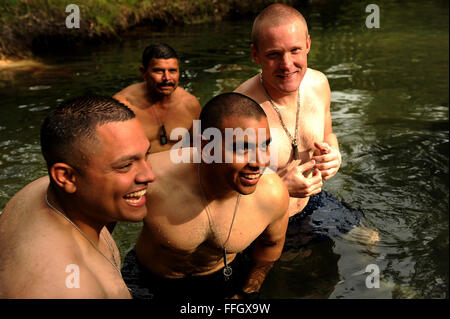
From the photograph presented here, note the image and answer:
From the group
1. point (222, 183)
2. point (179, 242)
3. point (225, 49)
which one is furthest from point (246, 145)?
point (225, 49)

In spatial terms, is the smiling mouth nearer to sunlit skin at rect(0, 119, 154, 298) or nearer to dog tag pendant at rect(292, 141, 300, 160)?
sunlit skin at rect(0, 119, 154, 298)

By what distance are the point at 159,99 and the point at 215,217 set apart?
269cm

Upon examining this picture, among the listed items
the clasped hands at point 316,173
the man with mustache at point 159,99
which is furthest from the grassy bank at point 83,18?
the clasped hands at point 316,173

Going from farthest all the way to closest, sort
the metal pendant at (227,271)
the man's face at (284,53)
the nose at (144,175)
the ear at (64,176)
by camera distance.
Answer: the man's face at (284,53) → the metal pendant at (227,271) → the nose at (144,175) → the ear at (64,176)

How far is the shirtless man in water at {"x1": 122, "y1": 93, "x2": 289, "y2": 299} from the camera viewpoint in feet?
9.05

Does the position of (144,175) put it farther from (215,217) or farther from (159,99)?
(159,99)

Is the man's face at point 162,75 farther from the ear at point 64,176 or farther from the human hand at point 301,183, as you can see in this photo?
the ear at point 64,176

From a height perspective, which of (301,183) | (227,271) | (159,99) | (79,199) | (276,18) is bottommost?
(227,271)

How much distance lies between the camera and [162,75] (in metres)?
5.30

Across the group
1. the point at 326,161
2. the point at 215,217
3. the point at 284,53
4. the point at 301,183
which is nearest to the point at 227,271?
the point at 215,217

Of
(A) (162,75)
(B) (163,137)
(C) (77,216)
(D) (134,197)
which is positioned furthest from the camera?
(B) (163,137)

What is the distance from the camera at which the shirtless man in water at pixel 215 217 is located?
109 inches

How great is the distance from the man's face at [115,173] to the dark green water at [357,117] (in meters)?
1.80
